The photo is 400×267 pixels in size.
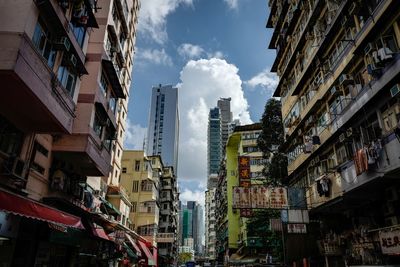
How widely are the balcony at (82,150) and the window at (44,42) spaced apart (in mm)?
4539

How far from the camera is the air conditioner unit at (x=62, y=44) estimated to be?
12.9 metres

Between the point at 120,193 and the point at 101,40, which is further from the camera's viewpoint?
the point at 120,193

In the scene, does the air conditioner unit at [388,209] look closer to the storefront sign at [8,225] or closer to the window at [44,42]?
the storefront sign at [8,225]

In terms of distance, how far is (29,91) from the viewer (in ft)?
34.6

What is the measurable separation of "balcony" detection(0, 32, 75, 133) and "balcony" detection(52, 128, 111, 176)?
1.86m

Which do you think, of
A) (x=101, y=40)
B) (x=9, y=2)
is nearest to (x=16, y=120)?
(x=9, y=2)

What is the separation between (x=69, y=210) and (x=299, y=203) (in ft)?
42.2

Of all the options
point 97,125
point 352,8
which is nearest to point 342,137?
point 352,8

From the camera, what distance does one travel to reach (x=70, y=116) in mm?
14430

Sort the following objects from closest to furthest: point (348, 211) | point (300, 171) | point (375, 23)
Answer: point (375, 23) < point (348, 211) < point (300, 171)

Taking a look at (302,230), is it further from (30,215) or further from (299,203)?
(30,215)

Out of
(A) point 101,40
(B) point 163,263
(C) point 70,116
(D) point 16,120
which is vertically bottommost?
(B) point 163,263

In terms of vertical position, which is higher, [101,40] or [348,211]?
[101,40]

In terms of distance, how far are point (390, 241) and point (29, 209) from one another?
11993 mm
